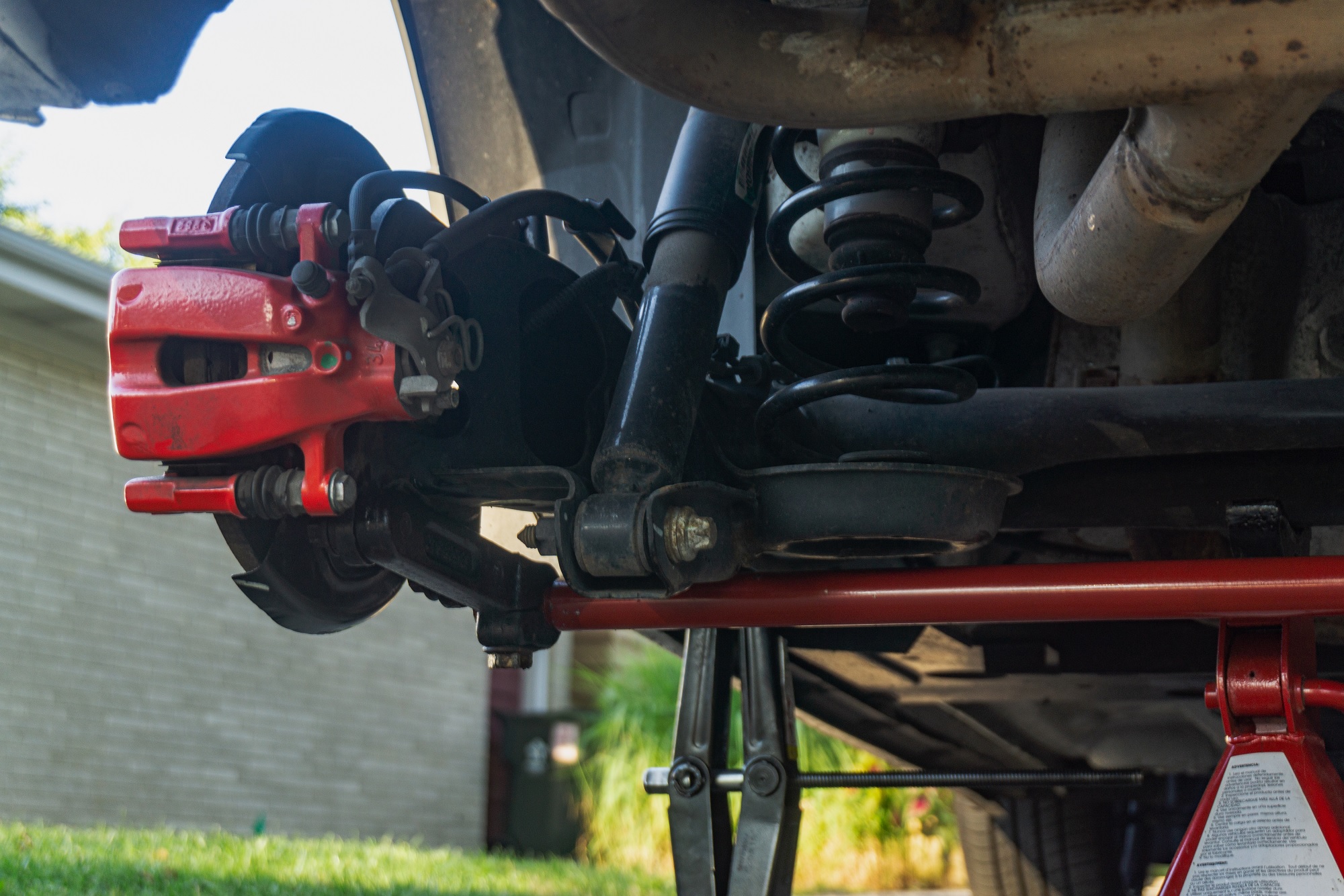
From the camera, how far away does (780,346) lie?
63.3 inches

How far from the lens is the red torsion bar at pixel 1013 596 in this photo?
1.24m

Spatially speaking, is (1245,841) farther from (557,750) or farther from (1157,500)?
(557,750)

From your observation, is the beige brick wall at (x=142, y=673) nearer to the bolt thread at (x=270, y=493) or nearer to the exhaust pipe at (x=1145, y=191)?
the bolt thread at (x=270, y=493)

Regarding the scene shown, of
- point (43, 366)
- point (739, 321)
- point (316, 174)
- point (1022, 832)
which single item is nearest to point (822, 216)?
point (739, 321)

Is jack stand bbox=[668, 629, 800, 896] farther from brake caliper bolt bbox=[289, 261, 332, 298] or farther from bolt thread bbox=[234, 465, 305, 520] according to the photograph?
brake caliper bolt bbox=[289, 261, 332, 298]

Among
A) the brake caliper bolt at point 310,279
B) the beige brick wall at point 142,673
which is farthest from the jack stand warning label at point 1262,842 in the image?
the beige brick wall at point 142,673

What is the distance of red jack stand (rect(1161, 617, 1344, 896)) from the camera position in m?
1.14

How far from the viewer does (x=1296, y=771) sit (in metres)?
1.21

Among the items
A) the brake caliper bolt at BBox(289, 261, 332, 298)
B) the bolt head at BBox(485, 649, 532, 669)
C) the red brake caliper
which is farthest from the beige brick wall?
the brake caliper bolt at BBox(289, 261, 332, 298)

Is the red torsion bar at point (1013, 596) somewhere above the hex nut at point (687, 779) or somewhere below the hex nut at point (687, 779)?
above

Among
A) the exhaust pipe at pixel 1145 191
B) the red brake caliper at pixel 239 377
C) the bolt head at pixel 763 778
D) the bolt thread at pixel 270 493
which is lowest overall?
the bolt head at pixel 763 778

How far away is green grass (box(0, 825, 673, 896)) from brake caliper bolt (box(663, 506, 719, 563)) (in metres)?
2.19

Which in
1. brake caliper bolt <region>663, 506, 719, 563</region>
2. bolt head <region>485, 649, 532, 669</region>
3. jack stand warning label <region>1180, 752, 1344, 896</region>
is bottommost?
jack stand warning label <region>1180, 752, 1344, 896</region>

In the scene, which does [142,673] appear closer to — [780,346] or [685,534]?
[780,346]
